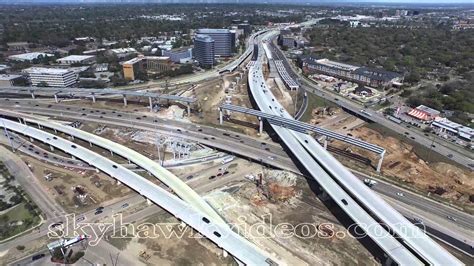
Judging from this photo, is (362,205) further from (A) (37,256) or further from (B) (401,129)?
(A) (37,256)

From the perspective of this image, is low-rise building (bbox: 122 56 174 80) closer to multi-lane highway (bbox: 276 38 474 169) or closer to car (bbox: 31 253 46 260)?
multi-lane highway (bbox: 276 38 474 169)

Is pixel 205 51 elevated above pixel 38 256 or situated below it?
above

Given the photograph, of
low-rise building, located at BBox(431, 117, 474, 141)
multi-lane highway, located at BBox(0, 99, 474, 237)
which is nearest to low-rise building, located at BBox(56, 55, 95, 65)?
multi-lane highway, located at BBox(0, 99, 474, 237)

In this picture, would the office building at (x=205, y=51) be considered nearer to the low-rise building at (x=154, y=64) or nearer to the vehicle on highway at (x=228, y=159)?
the low-rise building at (x=154, y=64)

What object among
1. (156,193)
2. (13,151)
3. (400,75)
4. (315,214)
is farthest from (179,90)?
(400,75)

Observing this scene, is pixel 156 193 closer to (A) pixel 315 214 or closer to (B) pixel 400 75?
(A) pixel 315 214

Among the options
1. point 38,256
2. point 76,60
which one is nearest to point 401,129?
point 38,256
